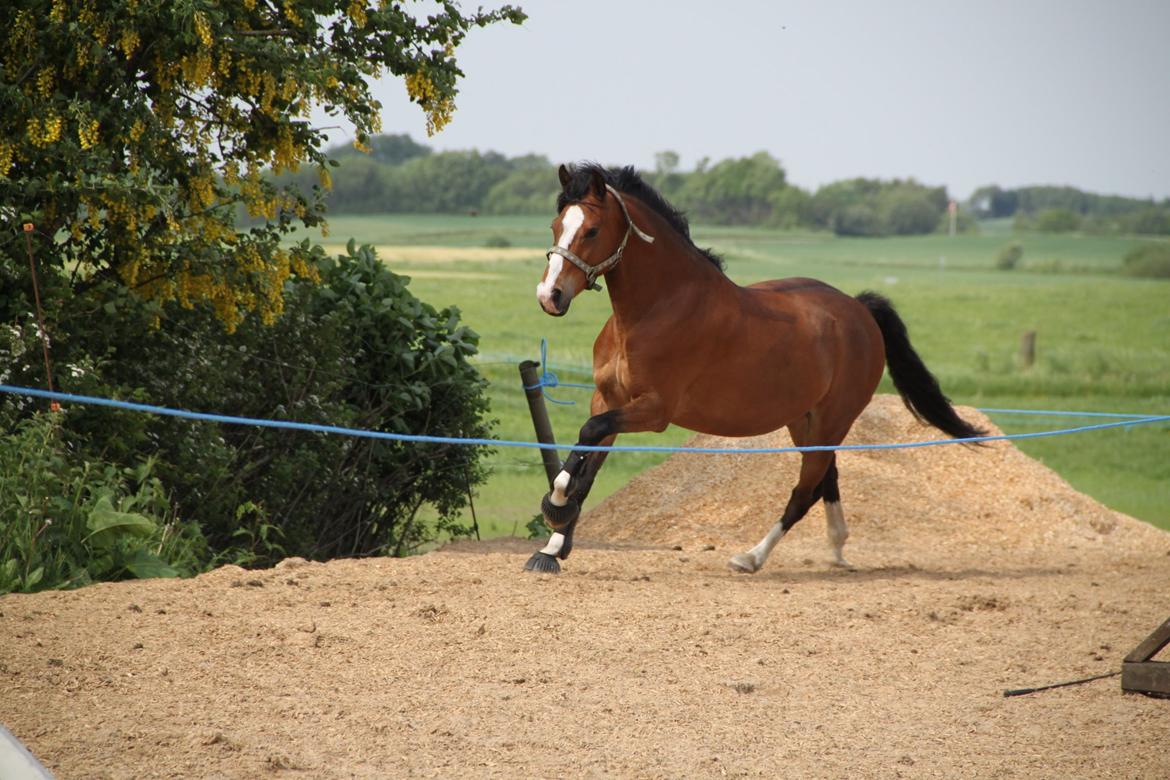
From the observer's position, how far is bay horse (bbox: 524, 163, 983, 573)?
6793mm

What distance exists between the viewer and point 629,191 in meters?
7.23

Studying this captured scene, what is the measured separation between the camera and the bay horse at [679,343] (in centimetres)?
679

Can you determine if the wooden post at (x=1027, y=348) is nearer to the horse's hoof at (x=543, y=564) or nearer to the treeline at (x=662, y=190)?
the treeline at (x=662, y=190)

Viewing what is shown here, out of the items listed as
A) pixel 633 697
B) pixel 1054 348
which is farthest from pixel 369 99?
pixel 1054 348

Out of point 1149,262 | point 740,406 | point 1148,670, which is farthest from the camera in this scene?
point 1149,262

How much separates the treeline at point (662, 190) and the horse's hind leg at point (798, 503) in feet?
73.5

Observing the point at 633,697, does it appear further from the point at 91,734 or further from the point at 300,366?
the point at 300,366

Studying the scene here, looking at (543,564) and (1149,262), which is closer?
(543,564)

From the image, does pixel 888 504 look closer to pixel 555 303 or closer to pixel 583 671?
pixel 555 303

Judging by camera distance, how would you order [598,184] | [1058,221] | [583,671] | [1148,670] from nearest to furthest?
[1148,670], [583,671], [598,184], [1058,221]

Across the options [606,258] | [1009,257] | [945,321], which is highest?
[606,258]

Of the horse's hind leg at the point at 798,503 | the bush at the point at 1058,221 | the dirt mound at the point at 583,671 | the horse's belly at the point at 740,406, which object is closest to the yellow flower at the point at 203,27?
the dirt mound at the point at 583,671

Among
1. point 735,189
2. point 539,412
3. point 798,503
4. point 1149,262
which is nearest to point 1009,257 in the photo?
point 1149,262

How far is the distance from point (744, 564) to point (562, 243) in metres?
2.55
